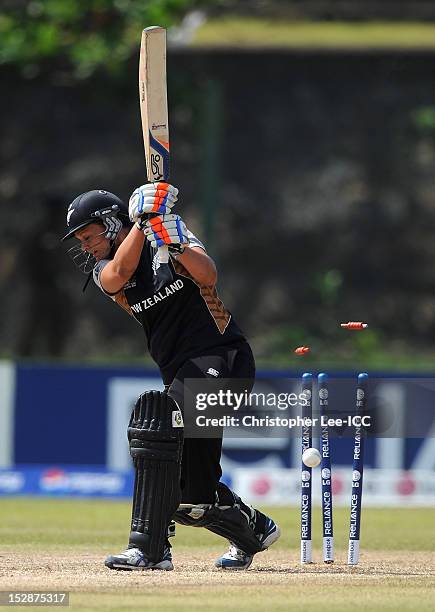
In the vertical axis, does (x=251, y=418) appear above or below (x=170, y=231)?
below

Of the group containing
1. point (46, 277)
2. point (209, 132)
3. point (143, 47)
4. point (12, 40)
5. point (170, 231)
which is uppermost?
point (12, 40)

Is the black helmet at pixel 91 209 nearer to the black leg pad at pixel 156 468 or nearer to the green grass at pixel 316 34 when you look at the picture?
the black leg pad at pixel 156 468

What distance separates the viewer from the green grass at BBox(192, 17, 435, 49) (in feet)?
60.4

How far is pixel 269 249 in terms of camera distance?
18.4 metres

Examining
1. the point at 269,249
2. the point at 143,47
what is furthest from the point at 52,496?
the point at 269,249

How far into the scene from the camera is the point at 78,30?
58.3 ft

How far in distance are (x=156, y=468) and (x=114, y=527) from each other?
10.6 feet

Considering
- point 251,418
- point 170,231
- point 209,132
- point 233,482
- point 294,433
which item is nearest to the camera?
point 170,231

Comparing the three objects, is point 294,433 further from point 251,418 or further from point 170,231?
point 170,231

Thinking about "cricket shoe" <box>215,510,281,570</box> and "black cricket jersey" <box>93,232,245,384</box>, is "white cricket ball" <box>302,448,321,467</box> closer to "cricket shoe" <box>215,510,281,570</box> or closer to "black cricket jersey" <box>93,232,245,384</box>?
"cricket shoe" <box>215,510,281,570</box>

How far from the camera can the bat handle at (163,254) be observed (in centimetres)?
528

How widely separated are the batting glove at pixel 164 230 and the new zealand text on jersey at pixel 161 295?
33 cm

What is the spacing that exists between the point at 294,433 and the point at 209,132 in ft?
36.1

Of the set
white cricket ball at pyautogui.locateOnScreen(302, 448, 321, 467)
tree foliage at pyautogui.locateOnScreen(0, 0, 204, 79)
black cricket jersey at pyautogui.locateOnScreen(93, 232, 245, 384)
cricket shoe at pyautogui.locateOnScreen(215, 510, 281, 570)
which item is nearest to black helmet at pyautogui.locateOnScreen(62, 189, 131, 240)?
black cricket jersey at pyautogui.locateOnScreen(93, 232, 245, 384)
